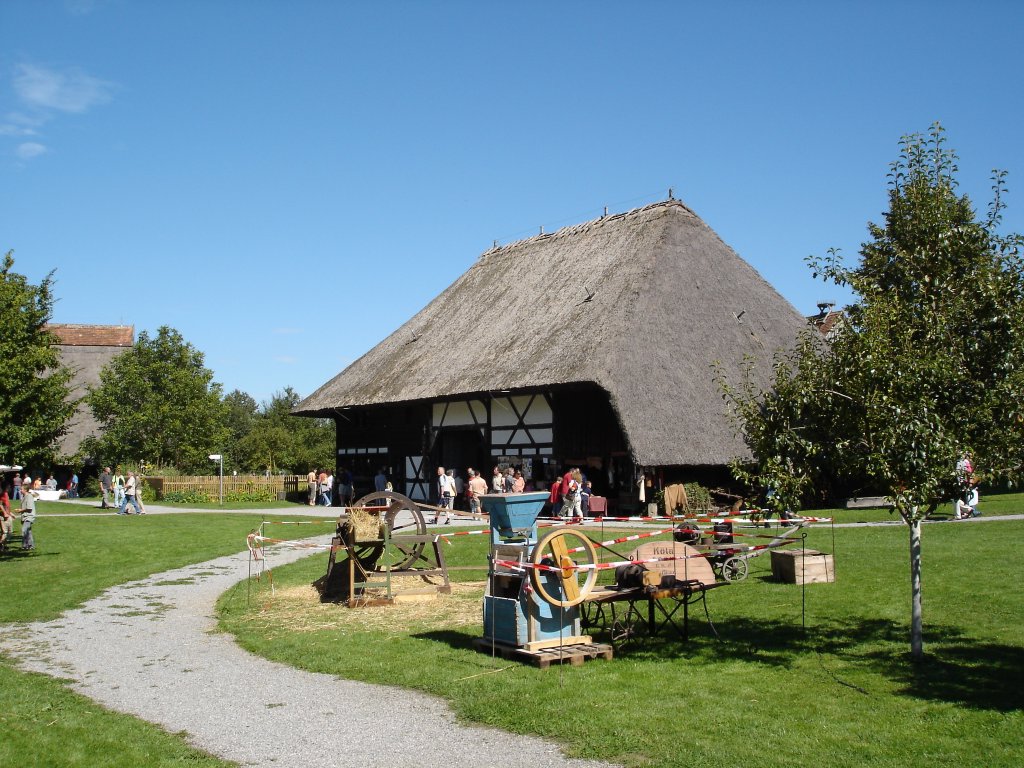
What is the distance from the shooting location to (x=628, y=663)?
8.59 m

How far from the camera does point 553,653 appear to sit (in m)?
8.64

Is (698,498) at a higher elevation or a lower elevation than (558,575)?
higher

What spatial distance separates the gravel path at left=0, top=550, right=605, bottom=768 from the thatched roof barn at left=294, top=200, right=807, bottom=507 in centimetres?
1334

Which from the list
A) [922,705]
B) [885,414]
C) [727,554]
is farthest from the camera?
[727,554]

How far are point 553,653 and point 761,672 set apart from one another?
188cm


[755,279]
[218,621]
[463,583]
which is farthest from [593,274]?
[218,621]

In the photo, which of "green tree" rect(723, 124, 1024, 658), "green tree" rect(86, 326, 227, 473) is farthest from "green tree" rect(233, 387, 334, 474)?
"green tree" rect(723, 124, 1024, 658)

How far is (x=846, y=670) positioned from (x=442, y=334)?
2511cm

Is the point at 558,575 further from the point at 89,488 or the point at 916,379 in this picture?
the point at 89,488

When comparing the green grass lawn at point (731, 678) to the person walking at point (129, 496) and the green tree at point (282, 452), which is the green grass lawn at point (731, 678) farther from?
the green tree at point (282, 452)

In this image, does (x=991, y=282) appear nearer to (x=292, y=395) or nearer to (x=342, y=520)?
(x=342, y=520)

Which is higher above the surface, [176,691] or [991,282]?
[991,282]

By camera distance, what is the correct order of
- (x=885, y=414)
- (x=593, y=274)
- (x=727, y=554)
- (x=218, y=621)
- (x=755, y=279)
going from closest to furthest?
(x=885, y=414) < (x=218, y=621) < (x=727, y=554) < (x=593, y=274) < (x=755, y=279)

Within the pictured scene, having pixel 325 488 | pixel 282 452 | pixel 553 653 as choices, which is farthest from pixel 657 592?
pixel 282 452
